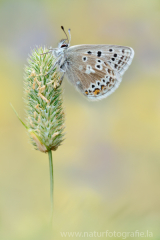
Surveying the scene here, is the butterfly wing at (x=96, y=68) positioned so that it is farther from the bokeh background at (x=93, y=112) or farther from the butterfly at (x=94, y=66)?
the bokeh background at (x=93, y=112)

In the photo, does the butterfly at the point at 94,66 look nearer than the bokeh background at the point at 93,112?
Yes

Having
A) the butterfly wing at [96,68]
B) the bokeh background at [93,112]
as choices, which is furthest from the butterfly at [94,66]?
the bokeh background at [93,112]

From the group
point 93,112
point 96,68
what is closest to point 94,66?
point 96,68

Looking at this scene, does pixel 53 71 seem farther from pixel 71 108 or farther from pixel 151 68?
pixel 151 68

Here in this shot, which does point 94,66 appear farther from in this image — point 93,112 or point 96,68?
point 93,112

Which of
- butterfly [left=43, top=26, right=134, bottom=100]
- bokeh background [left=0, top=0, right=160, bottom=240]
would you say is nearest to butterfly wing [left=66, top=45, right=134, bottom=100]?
butterfly [left=43, top=26, right=134, bottom=100]
